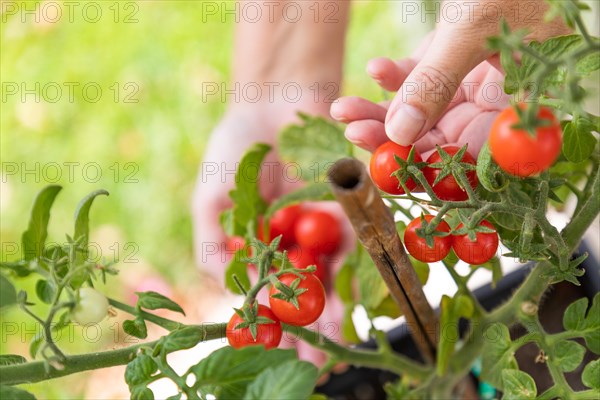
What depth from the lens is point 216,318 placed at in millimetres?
1186

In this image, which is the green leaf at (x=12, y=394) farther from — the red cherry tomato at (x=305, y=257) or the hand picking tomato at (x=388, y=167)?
the red cherry tomato at (x=305, y=257)

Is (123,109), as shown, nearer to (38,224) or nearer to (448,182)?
(38,224)

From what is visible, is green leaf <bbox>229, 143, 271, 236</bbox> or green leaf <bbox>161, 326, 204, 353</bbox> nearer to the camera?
green leaf <bbox>161, 326, 204, 353</bbox>

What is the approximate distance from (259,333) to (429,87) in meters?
0.26

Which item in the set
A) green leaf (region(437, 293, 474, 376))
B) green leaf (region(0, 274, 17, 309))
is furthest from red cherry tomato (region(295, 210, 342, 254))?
green leaf (region(0, 274, 17, 309))

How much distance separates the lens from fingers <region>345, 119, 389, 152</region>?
2.17ft

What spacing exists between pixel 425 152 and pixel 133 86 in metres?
1.24

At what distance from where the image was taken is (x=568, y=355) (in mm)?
582

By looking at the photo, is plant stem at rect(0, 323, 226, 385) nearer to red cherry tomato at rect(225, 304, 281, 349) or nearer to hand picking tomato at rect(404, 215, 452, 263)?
red cherry tomato at rect(225, 304, 281, 349)

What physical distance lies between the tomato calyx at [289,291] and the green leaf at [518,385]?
0.63 ft

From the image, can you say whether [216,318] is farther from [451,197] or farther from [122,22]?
[122,22]

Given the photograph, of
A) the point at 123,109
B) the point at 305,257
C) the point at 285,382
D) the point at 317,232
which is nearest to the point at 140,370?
the point at 285,382

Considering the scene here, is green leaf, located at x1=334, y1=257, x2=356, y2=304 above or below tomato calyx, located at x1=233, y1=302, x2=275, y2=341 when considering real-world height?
below

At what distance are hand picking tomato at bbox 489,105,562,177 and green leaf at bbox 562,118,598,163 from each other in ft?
0.63
